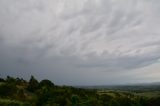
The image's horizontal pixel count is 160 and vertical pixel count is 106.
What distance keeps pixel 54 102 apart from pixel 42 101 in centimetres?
633

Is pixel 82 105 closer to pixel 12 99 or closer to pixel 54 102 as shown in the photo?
pixel 54 102

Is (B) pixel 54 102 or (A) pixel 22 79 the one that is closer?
(B) pixel 54 102

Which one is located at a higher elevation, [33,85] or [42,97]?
[33,85]

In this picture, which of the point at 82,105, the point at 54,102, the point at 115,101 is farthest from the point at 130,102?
the point at 54,102

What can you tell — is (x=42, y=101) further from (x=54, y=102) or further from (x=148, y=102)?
(x=148, y=102)

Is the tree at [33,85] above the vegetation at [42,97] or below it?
above

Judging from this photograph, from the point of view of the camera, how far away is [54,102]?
127m

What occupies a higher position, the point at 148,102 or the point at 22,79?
the point at 22,79

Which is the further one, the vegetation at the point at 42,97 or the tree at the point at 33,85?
the tree at the point at 33,85

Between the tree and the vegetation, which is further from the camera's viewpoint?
the tree

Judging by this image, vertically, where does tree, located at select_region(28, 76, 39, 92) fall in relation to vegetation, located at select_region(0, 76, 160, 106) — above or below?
above

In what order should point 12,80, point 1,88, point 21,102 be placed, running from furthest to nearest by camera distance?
1. point 12,80
2. point 1,88
3. point 21,102

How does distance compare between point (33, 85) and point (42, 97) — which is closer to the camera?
point (42, 97)

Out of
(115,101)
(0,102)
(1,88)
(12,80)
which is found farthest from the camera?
(12,80)
